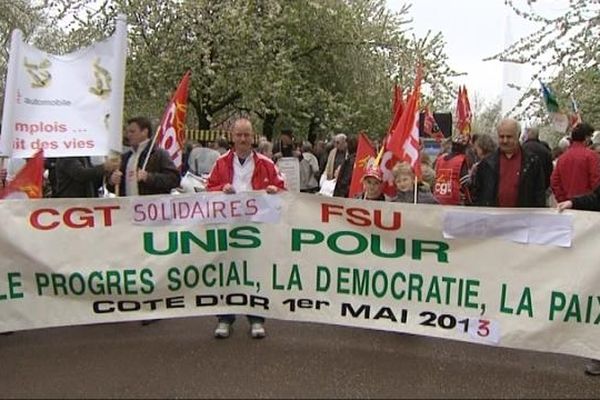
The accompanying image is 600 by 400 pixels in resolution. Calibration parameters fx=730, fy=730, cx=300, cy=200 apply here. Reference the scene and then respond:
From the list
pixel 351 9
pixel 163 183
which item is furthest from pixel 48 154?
pixel 351 9

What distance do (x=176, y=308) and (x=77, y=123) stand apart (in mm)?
1536

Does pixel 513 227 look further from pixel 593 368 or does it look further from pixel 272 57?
pixel 272 57

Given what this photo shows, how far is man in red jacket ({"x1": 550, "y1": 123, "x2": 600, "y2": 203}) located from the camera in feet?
22.2

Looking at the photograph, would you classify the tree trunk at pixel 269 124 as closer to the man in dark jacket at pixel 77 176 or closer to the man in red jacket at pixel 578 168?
the man in red jacket at pixel 578 168

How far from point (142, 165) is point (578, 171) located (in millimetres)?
3984

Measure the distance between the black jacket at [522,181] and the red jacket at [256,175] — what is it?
1648 millimetres

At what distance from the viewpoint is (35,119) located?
5.27 meters

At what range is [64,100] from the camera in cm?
533

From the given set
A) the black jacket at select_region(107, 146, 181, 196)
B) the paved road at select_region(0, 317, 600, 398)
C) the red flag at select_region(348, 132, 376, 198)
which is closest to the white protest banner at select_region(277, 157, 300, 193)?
the red flag at select_region(348, 132, 376, 198)

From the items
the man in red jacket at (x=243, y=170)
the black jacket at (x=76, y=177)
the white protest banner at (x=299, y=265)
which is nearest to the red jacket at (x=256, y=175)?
the man in red jacket at (x=243, y=170)

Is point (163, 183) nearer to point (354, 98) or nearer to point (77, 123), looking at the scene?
point (77, 123)

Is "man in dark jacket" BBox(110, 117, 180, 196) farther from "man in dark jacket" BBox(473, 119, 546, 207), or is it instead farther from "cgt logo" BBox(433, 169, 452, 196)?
"cgt logo" BBox(433, 169, 452, 196)

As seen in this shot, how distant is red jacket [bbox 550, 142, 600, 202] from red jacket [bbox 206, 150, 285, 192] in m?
2.89

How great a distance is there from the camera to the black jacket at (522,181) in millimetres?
5758
